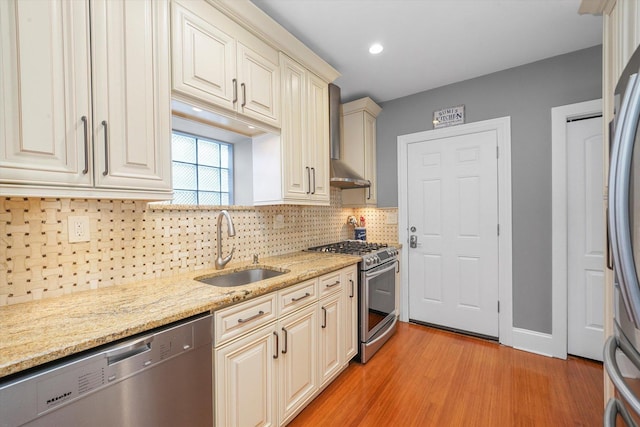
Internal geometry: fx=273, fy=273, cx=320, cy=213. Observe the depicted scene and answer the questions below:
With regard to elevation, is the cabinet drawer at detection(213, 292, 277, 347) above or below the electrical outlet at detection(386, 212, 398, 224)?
below

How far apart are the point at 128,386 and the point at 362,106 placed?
2930 millimetres

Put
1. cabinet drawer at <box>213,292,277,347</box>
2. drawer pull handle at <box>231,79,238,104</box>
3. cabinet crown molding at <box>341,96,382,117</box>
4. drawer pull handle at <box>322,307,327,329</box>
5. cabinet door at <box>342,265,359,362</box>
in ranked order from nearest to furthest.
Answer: cabinet drawer at <box>213,292,277,347</box>, drawer pull handle at <box>231,79,238,104</box>, drawer pull handle at <box>322,307,327,329</box>, cabinet door at <box>342,265,359,362</box>, cabinet crown molding at <box>341,96,382,117</box>

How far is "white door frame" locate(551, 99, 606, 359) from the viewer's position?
2.28 m

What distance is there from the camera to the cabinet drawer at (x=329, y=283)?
6.04ft

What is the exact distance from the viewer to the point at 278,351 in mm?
1485

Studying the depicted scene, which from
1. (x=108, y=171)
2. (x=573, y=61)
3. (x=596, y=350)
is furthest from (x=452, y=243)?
(x=108, y=171)

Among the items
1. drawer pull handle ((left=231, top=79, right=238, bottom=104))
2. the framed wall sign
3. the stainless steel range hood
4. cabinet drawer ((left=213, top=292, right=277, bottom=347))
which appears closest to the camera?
cabinet drawer ((left=213, top=292, right=277, bottom=347))

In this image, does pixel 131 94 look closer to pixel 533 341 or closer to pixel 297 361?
pixel 297 361

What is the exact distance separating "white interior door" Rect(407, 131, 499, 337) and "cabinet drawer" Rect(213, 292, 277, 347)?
2051mm

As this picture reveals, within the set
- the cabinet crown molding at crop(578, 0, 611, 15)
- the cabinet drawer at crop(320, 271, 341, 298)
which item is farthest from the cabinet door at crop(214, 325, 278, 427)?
the cabinet crown molding at crop(578, 0, 611, 15)

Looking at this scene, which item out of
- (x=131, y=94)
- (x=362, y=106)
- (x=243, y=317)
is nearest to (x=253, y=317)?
(x=243, y=317)

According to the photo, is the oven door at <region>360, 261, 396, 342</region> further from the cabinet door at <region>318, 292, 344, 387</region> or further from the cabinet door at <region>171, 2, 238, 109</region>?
the cabinet door at <region>171, 2, 238, 109</region>

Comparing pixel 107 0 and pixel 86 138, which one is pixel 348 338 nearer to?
pixel 86 138

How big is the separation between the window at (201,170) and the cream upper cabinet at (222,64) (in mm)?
563
